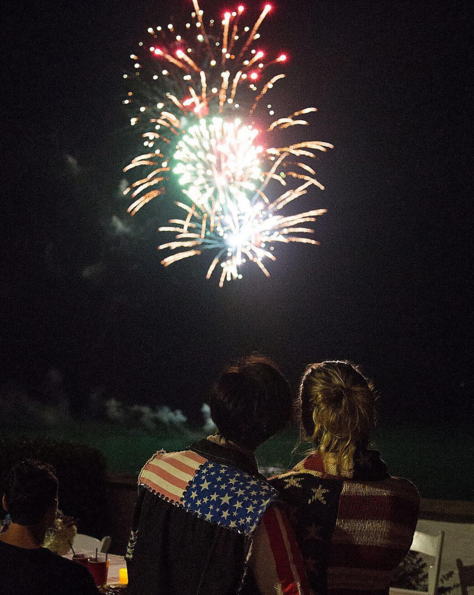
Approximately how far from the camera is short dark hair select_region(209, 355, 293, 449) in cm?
161

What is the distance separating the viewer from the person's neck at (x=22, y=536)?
2064 millimetres

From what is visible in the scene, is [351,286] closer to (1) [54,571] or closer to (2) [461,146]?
(2) [461,146]

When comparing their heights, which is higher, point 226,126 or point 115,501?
point 226,126

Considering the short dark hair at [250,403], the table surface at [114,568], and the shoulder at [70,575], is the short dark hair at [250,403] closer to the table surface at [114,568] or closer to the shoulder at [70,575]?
the shoulder at [70,575]

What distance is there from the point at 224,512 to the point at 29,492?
3.20 ft

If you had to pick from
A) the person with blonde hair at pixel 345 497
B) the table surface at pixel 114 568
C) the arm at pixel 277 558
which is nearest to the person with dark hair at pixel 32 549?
the person with blonde hair at pixel 345 497

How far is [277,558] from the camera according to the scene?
4.73ft

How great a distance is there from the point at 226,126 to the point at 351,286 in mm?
54121

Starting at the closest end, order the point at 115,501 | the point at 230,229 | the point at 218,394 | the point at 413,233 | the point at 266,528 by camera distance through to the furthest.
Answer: the point at 266,528
the point at 218,394
the point at 115,501
the point at 230,229
the point at 413,233

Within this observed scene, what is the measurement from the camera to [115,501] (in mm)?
6410

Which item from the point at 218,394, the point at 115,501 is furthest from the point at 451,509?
the point at 218,394

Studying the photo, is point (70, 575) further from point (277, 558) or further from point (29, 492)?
point (277, 558)

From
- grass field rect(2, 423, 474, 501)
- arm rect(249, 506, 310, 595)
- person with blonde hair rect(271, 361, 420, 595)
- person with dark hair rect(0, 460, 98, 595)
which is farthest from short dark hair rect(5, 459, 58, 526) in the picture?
grass field rect(2, 423, 474, 501)

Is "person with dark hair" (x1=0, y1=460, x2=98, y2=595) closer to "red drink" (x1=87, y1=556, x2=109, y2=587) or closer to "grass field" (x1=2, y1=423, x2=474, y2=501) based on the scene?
"red drink" (x1=87, y1=556, x2=109, y2=587)
